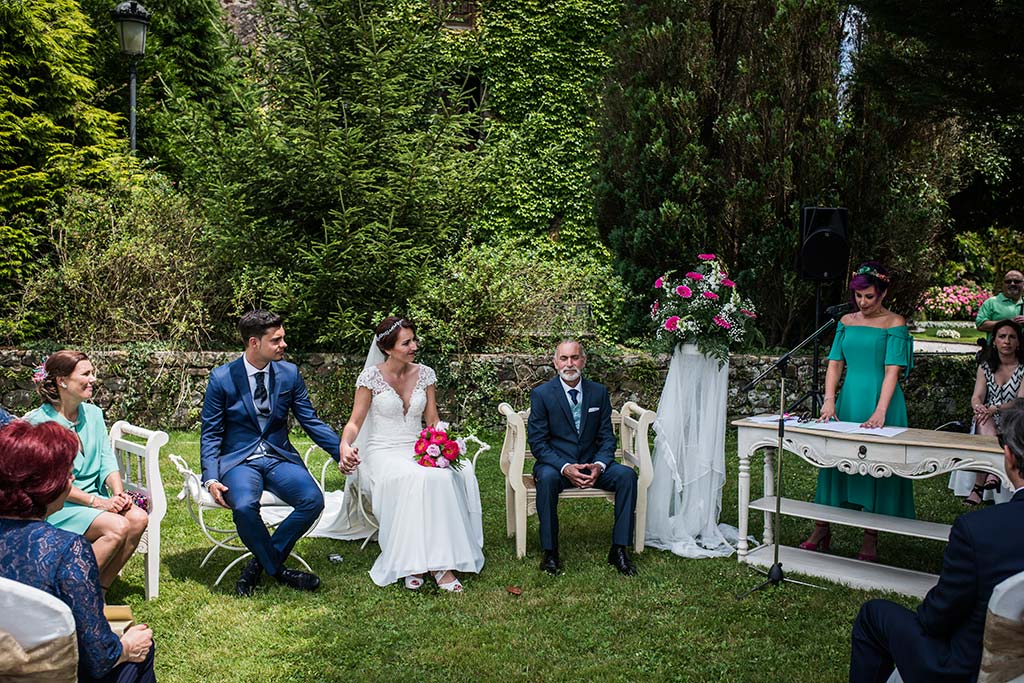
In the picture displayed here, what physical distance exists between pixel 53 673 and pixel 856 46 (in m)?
12.0

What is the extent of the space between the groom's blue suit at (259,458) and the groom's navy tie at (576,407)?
1.63 meters

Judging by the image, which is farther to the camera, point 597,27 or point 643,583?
point 597,27

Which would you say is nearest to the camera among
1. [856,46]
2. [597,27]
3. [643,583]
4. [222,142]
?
[643,583]

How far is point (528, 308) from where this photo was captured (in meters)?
11.3

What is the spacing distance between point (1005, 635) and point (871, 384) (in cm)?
356

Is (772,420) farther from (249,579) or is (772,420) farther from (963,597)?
(249,579)

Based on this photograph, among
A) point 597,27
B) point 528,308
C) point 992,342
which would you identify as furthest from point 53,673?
point 597,27

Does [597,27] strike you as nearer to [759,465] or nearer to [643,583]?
[759,465]

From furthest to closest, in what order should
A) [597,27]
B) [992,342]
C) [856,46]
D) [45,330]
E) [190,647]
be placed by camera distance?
1. [597,27]
2. [856,46]
3. [45,330]
4. [992,342]
5. [190,647]

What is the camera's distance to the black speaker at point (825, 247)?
692cm

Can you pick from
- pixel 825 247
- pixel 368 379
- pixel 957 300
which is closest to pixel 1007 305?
pixel 825 247

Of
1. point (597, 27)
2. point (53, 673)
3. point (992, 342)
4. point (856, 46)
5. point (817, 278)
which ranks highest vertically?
point (597, 27)

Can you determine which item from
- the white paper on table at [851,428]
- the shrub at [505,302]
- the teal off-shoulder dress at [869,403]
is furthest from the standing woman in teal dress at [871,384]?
the shrub at [505,302]

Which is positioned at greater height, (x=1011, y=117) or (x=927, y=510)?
(x=1011, y=117)
